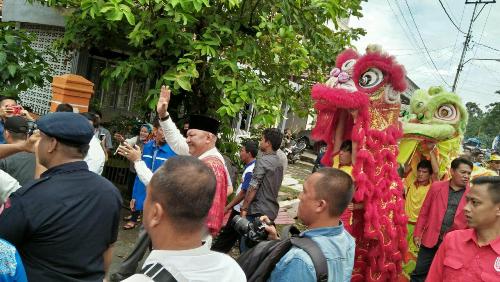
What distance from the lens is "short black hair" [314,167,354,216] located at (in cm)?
235

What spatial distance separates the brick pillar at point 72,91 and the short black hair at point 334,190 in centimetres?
477

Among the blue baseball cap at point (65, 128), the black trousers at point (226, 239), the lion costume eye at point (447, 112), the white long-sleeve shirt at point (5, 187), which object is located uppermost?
the lion costume eye at point (447, 112)

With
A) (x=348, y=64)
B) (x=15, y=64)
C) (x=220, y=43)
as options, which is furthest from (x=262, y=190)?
(x=15, y=64)

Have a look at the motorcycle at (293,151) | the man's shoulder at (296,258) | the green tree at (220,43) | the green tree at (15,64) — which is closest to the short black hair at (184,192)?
the man's shoulder at (296,258)

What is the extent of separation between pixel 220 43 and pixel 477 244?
4.04 meters

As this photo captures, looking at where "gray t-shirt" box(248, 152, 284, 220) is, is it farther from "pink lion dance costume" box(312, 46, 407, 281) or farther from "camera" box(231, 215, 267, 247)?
"camera" box(231, 215, 267, 247)

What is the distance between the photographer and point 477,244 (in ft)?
9.24

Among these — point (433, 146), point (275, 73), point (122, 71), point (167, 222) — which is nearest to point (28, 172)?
point (167, 222)

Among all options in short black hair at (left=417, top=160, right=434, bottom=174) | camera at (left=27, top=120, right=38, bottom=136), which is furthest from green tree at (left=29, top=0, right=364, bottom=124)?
short black hair at (left=417, top=160, right=434, bottom=174)

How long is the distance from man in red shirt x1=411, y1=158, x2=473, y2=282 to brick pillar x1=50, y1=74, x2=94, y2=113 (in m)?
4.66

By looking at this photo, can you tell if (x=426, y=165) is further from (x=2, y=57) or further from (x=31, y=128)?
(x=2, y=57)

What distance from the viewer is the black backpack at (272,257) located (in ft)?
6.85

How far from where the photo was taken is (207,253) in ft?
5.20

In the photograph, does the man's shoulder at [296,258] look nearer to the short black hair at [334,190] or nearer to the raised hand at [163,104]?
the short black hair at [334,190]
